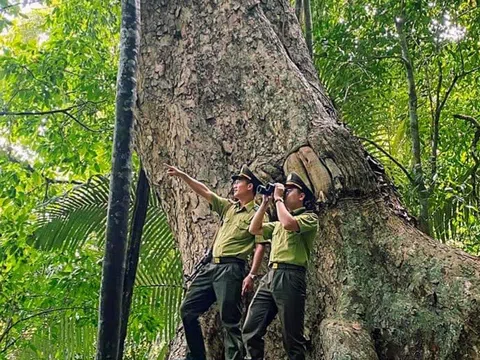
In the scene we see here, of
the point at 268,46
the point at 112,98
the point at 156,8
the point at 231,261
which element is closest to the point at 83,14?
the point at 112,98

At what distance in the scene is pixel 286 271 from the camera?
11.0ft

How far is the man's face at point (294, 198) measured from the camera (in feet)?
11.6

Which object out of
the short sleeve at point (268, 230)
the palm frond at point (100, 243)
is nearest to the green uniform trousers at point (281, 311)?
the short sleeve at point (268, 230)

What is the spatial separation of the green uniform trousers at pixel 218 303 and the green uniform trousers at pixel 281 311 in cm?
15

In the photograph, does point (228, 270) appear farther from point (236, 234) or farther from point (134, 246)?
point (134, 246)

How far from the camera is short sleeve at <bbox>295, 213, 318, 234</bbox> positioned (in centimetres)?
330

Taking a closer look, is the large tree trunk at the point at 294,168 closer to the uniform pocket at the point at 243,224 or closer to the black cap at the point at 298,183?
the black cap at the point at 298,183

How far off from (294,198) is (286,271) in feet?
1.56

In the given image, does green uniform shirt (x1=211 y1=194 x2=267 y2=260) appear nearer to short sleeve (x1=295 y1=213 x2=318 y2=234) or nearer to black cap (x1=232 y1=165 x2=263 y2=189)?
black cap (x1=232 y1=165 x2=263 y2=189)

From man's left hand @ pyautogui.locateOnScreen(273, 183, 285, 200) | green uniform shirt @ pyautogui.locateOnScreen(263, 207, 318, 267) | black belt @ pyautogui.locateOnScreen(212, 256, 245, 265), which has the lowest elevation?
black belt @ pyautogui.locateOnScreen(212, 256, 245, 265)

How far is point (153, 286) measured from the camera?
6359 millimetres

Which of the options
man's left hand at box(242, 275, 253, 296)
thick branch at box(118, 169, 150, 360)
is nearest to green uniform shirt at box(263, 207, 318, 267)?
man's left hand at box(242, 275, 253, 296)

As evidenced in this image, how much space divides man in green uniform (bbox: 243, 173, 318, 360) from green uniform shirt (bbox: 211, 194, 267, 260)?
0.57ft

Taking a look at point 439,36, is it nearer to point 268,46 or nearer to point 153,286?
point 268,46
